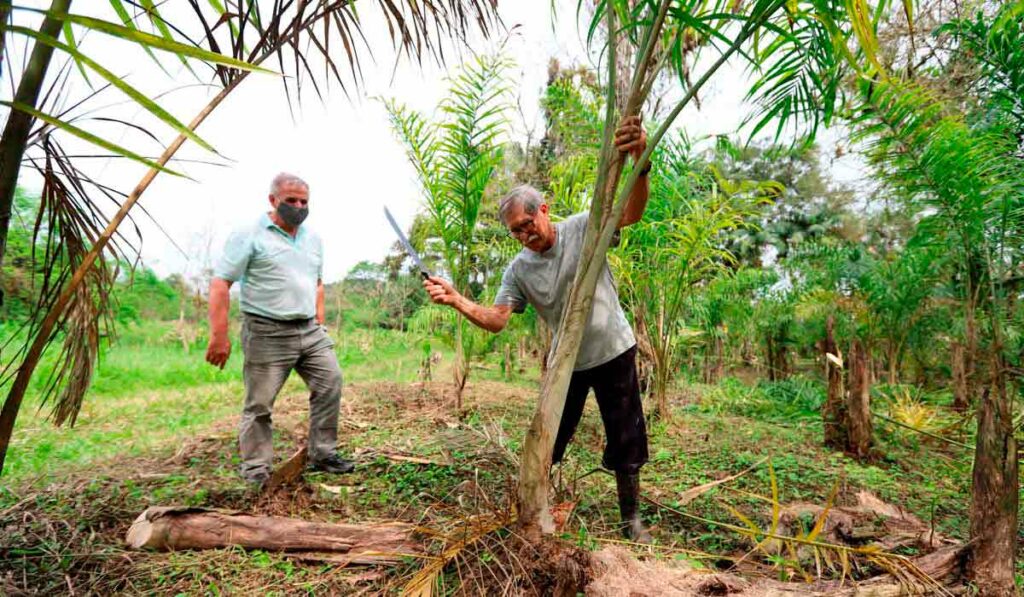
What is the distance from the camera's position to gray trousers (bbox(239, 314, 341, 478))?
2.65 m

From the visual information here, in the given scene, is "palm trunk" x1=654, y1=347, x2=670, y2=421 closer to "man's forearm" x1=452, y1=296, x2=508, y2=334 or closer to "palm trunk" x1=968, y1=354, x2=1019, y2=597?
"man's forearm" x1=452, y1=296, x2=508, y2=334

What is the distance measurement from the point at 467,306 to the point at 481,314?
0.09m

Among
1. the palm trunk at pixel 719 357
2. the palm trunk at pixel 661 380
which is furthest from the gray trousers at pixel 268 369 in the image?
the palm trunk at pixel 719 357

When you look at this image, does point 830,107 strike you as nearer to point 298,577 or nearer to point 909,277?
point 298,577

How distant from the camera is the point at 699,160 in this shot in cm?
458

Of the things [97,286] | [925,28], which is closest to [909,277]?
[925,28]

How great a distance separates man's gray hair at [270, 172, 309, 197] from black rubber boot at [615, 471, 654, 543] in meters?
2.30

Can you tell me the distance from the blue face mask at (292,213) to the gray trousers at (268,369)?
1.87 ft

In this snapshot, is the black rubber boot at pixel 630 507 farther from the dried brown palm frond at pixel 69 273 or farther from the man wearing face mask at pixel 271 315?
the dried brown palm frond at pixel 69 273

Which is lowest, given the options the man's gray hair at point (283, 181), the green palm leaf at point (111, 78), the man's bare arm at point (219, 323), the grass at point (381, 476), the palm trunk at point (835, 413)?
the grass at point (381, 476)

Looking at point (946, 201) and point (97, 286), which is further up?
point (946, 201)

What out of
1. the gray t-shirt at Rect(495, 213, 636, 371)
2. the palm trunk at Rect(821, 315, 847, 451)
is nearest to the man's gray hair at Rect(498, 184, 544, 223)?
the gray t-shirt at Rect(495, 213, 636, 371)

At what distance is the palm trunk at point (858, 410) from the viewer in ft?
12.8

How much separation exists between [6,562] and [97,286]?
40.2 inches
